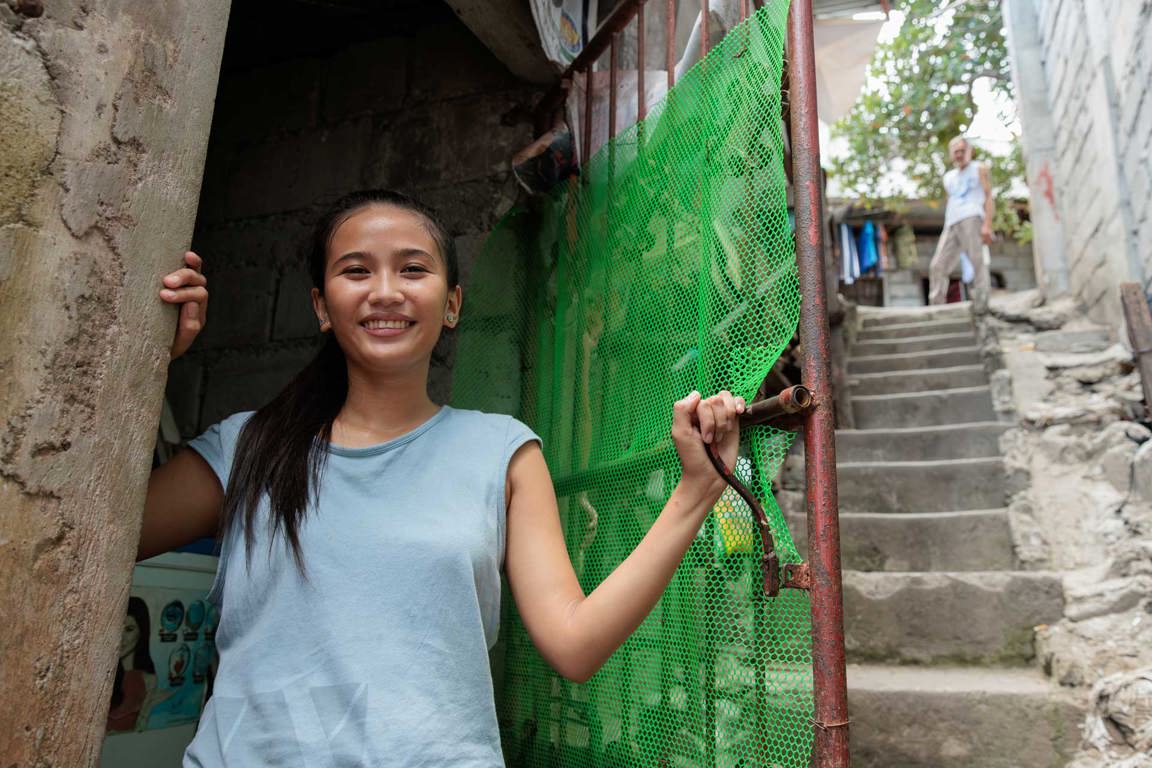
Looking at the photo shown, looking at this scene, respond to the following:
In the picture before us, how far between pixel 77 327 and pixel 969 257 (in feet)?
23.7

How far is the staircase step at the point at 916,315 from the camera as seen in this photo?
694 centimetres

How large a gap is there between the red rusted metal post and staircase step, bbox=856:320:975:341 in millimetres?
5609

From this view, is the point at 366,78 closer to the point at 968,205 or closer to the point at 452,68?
the point at 452,68

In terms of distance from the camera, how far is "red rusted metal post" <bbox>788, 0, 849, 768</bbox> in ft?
3.67

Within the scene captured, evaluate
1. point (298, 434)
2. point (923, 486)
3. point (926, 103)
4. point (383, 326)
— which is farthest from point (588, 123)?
point (926, 103)

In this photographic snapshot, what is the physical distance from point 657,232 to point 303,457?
85cm

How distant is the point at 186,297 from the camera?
1120 millimetres

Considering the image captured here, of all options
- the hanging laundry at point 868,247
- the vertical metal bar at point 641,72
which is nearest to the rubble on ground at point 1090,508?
the vertical metal bar at point 641,72

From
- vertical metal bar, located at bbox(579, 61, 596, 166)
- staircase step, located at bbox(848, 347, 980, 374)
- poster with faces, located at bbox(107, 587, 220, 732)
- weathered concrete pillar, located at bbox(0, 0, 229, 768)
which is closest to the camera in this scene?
weathered concrete pillar, located at bbox(0, 0, 229, 768)

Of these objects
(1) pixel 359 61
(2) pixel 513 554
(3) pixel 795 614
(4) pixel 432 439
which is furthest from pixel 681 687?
(1) pixel 359 61

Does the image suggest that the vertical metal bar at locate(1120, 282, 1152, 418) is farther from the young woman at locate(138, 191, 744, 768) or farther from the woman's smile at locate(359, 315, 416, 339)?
the woman's smile at locate(359, 315, 416, 339)

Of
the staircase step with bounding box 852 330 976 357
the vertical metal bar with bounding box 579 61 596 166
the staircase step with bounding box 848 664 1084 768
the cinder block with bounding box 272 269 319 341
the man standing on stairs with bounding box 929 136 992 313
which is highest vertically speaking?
the man standing on stairs with bounding box 929 136 992 313

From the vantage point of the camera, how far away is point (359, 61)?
272 centimetres

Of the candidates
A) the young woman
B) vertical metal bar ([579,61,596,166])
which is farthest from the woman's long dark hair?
vertical metal bar ([579,61,596,166])
